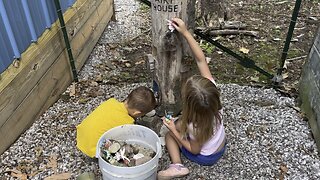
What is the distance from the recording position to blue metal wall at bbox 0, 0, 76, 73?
2.42m

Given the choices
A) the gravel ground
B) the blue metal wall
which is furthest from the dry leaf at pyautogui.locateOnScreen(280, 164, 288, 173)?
the blue metal wall

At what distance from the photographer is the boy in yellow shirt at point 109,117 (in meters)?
2.29

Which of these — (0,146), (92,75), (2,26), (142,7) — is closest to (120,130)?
(0,146)

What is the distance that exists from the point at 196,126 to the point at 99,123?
0.65 m

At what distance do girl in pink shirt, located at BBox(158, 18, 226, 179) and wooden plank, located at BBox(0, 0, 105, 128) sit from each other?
112cm

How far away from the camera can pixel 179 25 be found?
229 centimetres

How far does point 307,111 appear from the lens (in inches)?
112

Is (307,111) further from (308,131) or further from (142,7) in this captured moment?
(142,7)

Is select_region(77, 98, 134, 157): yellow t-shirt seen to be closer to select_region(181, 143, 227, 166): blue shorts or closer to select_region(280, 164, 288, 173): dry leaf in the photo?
select_region(181, 143, 227, 166): blue shorts

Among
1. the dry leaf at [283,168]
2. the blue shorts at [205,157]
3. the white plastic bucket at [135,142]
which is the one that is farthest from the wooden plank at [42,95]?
the dry leaf at [283,168]

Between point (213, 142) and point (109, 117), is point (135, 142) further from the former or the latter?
point (213, 142)

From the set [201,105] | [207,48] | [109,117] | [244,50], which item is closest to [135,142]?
[109,117]

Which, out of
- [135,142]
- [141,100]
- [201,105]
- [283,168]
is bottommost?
[283,168]

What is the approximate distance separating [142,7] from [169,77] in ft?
9.61
